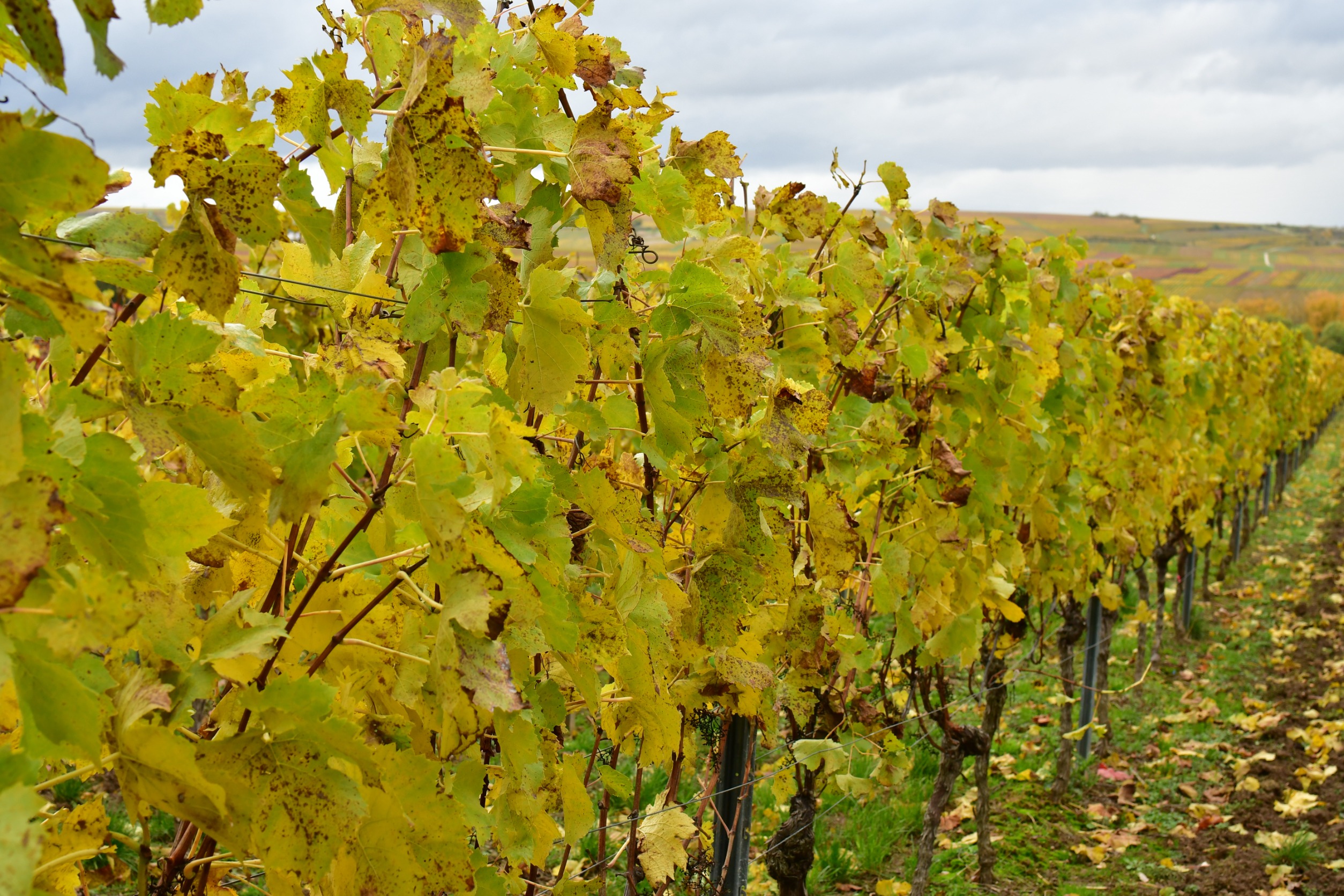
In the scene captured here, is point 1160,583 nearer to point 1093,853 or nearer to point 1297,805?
point 1297,805

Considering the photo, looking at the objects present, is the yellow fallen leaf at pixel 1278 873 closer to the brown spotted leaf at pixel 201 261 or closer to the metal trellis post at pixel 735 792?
the metal trellis post at pixel 735 792

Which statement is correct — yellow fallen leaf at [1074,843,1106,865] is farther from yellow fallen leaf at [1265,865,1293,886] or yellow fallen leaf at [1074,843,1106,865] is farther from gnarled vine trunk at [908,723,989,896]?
gnarled vine trunk at [908,723,989,896]

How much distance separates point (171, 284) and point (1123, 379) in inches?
211

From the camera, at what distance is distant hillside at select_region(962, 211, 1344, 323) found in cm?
6912

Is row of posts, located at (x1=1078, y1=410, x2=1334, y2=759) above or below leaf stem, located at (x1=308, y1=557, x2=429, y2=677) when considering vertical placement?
below

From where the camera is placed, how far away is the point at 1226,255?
8688cm

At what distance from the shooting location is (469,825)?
1083mm

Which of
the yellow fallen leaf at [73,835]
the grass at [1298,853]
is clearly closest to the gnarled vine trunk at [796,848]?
the yellow fallen leaf at [73,835]

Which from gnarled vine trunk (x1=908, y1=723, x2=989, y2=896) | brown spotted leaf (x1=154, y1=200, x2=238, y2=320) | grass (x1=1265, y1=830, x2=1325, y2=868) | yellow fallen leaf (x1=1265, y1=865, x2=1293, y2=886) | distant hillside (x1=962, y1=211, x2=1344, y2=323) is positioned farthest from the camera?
distant hillside (x1=962, y1=211, x2=1344, y2=323)

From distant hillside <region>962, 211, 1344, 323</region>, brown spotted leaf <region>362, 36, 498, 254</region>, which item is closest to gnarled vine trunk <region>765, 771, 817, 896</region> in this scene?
brown spotted leaf <region>362, 36, 498, 254</region>

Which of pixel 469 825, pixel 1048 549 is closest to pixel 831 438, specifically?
pixel 469 825

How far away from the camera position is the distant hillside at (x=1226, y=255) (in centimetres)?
6912

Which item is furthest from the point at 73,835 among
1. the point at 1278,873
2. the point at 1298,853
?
the point at 1298,853

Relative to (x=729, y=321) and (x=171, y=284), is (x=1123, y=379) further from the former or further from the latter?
(x=171, y=284)
